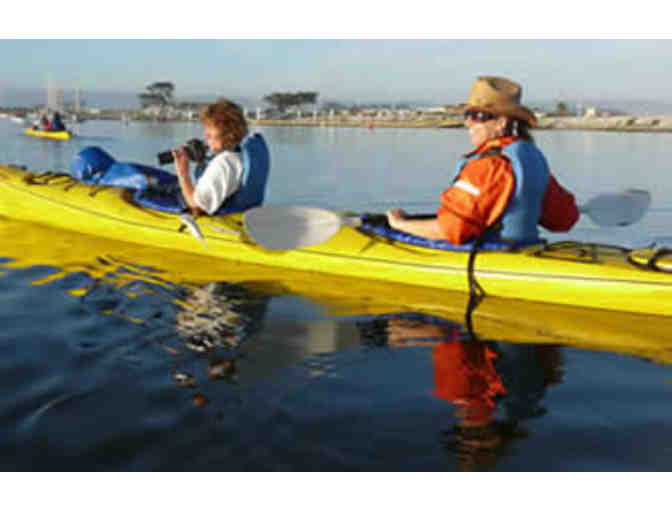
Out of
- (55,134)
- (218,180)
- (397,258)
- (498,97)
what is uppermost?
(498,97)

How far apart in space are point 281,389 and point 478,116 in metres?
2.47

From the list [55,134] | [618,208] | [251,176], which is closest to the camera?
[251,176]

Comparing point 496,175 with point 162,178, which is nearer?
point 496,175

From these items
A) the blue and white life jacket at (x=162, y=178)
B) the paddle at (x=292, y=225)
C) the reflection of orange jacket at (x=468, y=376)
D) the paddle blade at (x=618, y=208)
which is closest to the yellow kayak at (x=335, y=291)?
the reflection of orange jacket at (x=468, y=376)

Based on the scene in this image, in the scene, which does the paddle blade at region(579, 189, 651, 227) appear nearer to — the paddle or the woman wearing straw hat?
the woman wearing straw hat

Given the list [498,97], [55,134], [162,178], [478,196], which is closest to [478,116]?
[498,97]

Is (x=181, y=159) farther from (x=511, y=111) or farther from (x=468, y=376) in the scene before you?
(x=468, y=376)

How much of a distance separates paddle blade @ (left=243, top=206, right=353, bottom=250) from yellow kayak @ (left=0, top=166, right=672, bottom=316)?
0.37 meters

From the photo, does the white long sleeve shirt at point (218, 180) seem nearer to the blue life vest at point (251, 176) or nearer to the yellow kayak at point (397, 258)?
the blue life vest at point (251, 176)

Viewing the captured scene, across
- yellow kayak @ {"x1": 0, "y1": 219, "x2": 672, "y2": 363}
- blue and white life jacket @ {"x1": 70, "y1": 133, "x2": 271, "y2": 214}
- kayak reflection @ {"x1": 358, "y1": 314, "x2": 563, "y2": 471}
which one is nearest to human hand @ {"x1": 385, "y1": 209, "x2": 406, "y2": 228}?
yellow kayak @ {"x1": 0, "y1": 219, "x2": 672, "y2": 363}

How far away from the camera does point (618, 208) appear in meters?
6.08

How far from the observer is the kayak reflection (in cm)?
297

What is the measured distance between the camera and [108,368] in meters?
3.70

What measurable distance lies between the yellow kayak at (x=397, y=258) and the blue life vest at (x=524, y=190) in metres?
0.16
